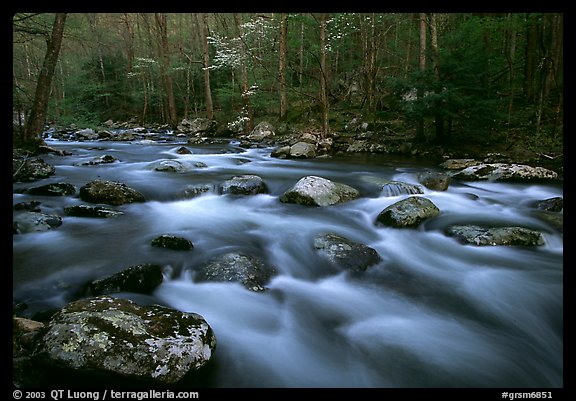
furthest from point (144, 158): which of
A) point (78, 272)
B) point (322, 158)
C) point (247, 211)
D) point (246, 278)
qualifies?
point (246, 278)

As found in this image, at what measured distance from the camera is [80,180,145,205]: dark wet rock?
230 inches

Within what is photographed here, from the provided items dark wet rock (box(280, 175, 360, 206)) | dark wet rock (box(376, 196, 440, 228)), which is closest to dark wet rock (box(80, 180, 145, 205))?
dark wet rock (box(280, 175, 360, 206))

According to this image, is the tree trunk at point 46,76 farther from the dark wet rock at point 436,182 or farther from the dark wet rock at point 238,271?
the dark wet rock at point 436,182

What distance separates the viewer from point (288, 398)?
2.17 metres

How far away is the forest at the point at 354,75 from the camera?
31.7 feet

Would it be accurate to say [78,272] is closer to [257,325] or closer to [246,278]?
[246,278]

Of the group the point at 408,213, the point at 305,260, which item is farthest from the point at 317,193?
the point at 305,260

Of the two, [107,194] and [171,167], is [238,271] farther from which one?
[171,167]

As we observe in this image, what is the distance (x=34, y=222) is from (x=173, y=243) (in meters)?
2.03

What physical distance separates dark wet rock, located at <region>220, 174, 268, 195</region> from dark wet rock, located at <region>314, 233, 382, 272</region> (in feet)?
8.72

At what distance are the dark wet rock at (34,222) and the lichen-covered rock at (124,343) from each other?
2776 mm

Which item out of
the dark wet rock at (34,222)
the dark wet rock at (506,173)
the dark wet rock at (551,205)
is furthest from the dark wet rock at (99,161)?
the dark wet rock at (551,205)
